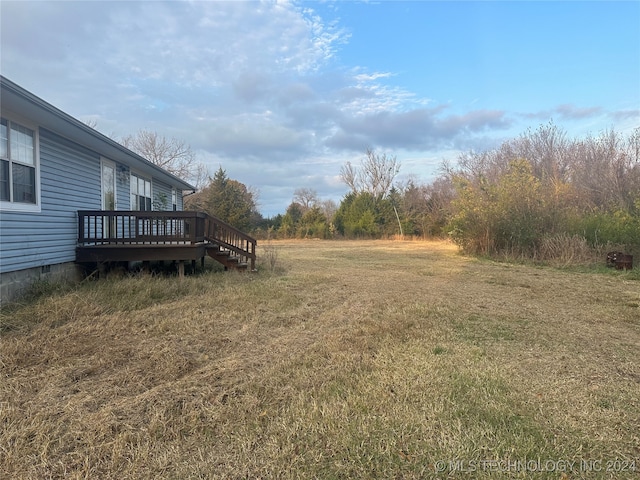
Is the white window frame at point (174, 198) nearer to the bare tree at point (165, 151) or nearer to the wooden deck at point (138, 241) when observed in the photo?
the wooden deck at point (138, 241)

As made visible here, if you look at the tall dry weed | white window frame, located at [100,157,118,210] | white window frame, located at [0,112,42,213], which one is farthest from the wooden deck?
the tall dry weed

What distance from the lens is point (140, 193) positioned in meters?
11.4

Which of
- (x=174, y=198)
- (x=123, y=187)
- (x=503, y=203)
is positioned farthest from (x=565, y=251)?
(x=174, y=198)

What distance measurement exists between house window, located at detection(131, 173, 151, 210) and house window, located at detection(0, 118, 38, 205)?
4789 mm

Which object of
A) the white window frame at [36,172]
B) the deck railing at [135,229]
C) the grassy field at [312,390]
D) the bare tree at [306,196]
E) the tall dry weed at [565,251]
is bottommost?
the grassy field at [312,390]

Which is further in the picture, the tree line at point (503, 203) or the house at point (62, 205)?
the tree line at point (503, 203)

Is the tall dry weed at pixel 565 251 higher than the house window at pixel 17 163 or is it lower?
lower

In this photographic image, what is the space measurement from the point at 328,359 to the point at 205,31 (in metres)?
10.6

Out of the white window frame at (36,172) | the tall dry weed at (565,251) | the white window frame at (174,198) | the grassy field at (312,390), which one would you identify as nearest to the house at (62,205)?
the white window frame at (36,172)

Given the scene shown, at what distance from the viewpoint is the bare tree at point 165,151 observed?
30.1 meters

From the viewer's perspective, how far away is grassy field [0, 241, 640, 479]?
6.77 ft

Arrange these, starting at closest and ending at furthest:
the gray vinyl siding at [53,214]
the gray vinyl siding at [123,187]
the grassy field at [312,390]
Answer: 1. the grassy field at [312,390]
2. the gray vinyl siding at [53,214]
3. the gray vinyl siding at [123,187]

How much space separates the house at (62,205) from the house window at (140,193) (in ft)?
2.45

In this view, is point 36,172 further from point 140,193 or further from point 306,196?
point 306,196
